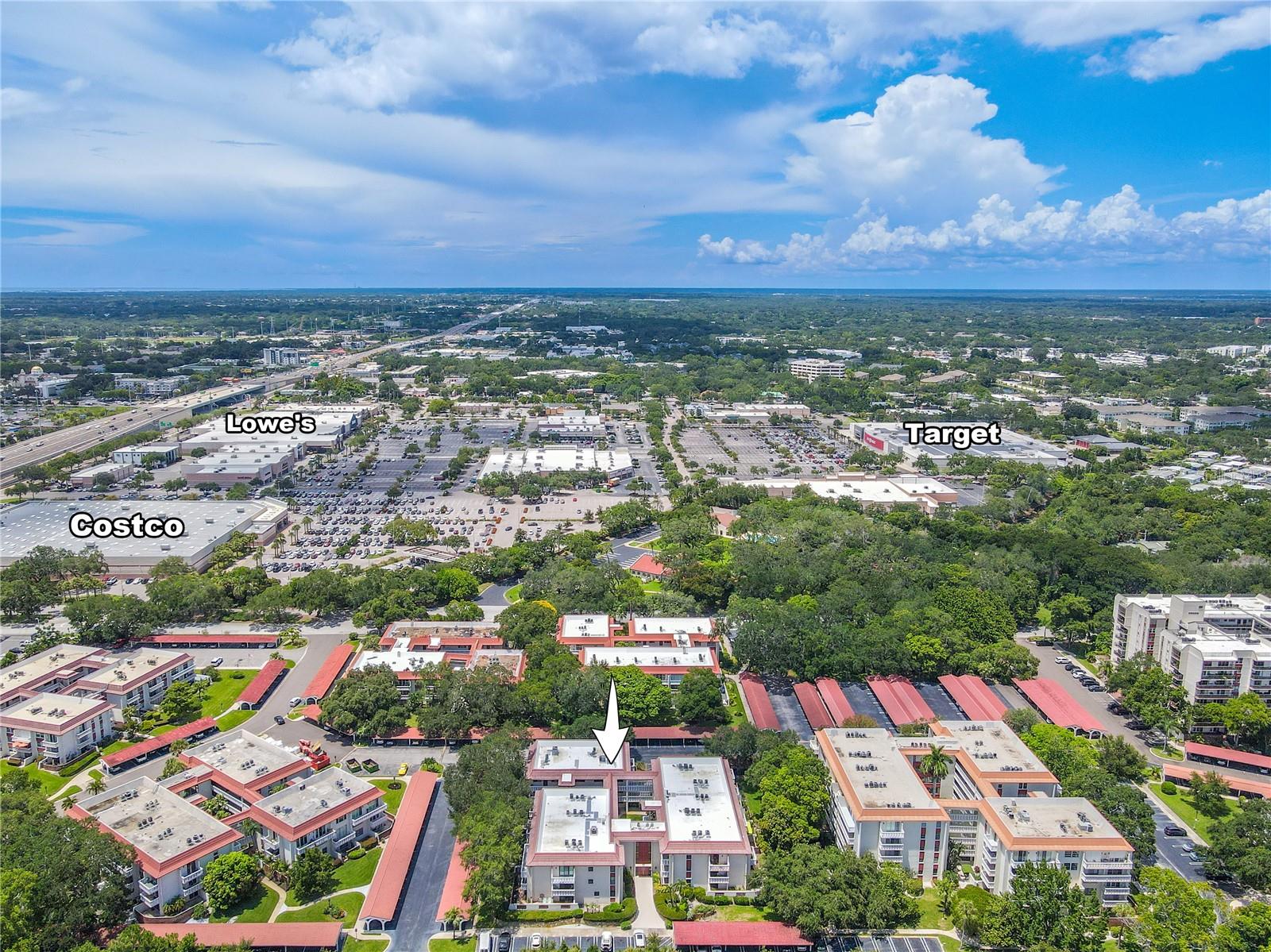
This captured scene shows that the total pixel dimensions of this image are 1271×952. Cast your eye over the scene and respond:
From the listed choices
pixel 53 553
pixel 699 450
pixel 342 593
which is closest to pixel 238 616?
pixel 342 593

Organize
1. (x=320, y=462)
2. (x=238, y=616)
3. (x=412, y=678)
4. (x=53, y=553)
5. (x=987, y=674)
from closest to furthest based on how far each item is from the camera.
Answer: (x=412, y=678) < (x=987, y=674) < (x=238, y=616) < (x=53, y=553) < (x=320, y=462)

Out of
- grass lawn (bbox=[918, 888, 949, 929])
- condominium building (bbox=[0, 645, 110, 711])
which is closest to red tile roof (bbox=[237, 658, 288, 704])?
condominium building (bbox=[0, 645, 110, 711])

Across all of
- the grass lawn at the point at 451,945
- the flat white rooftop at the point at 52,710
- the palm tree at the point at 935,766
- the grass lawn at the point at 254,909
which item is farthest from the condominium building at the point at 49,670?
the palm tree at the point at 935,766

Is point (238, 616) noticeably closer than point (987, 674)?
No

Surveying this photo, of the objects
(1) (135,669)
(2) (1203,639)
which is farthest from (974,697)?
(1) (135,669)

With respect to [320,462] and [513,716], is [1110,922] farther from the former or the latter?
[320,462]

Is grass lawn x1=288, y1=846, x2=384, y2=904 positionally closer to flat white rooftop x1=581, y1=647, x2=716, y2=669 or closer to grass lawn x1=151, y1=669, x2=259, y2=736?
grass lawn x1=151, y1=669, x2=259, y2=736
